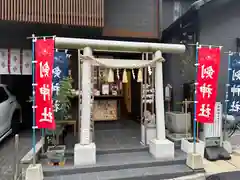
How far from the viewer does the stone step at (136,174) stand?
4762mm

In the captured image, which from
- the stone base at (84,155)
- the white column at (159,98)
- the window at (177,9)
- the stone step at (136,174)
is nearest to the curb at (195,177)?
the stone step at (136,174)

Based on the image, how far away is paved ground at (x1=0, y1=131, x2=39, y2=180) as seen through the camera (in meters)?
5.01

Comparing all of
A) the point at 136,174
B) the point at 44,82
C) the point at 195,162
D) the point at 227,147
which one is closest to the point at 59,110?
the point at 44,82

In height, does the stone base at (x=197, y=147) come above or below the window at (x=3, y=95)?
below

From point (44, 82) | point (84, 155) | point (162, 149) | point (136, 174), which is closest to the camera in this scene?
point (44, 82)

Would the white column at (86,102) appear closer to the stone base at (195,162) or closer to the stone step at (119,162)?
the stone step at (119,162)

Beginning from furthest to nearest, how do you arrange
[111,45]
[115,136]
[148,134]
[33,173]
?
[115,136] < [148,134] < [111,45] < [33,173]

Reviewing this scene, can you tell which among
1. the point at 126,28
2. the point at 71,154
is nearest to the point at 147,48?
the point at 126,28

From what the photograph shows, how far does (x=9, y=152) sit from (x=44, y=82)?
126 inches

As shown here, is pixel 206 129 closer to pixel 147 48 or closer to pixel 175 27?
pixel 147 48

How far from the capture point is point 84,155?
5074 mm

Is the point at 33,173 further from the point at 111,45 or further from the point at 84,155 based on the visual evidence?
the point at 111,45

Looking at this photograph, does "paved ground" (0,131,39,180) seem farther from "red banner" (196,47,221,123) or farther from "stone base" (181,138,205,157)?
"red banner" (196,47,221,123)

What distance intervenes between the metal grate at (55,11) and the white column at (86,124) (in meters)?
1.44
